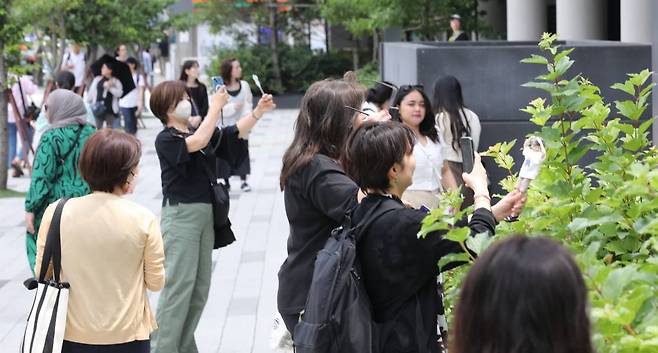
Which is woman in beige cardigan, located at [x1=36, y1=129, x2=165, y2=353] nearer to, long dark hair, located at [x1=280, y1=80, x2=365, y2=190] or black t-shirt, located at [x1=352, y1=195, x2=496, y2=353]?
long dark hair, located at [x1=280, y1=80, x2=365, y2=190]

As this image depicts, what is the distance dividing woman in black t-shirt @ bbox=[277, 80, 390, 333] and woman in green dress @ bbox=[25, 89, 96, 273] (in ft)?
7.37

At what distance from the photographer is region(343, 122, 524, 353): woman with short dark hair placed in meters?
3.92

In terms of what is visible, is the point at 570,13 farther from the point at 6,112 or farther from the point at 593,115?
the point at 593,115

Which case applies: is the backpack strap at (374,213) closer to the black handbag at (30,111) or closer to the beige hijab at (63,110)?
the beige hijab at (63,110)

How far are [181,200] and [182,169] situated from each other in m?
0.17

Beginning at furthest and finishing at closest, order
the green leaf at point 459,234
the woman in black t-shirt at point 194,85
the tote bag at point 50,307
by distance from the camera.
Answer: the woman in black t-shirt at point 194,85
the tote bag at point 50,307
the green leaf at point 459,234

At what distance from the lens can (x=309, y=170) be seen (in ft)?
16.2

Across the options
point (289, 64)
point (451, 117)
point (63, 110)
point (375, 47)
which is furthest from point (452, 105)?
point (375, 47)

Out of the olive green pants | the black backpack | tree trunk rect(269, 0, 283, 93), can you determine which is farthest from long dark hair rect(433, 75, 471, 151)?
tree trunk rect(269, 0, 283, 93)

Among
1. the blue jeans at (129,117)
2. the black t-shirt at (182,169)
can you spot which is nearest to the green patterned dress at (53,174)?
the black t-shirt at (182,169)

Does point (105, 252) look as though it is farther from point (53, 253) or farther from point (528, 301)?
point (528, 301)

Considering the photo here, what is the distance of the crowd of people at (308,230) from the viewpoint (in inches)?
88.7

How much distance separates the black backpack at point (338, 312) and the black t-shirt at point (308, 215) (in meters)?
0.77

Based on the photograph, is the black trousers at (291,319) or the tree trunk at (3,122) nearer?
the black trousers at (291,319)
